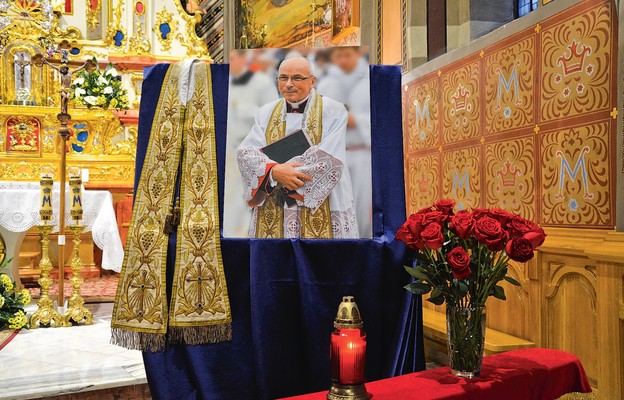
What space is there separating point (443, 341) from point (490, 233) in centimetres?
127

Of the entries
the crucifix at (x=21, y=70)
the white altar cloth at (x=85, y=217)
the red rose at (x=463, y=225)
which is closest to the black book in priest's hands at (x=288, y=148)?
the red rose at (x=463, y=225)

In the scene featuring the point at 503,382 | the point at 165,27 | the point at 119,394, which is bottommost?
the point at 119,394

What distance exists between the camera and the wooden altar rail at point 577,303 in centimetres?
232

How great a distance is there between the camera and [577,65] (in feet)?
8.64

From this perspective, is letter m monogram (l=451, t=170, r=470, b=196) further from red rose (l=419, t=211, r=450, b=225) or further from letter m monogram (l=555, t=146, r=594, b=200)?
red rose (l=419, t=211, r=450, b=225)

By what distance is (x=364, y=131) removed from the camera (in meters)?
2.36

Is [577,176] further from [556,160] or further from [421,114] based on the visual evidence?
[421,114]

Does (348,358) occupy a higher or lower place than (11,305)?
higher

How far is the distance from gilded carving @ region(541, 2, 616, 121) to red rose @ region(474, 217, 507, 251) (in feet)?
3.05

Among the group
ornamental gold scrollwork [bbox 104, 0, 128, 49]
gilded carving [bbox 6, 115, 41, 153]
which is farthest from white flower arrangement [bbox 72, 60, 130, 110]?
ornamental gold scrollwork [bbox 104, 0, 128, 49]

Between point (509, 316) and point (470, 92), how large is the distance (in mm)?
1263

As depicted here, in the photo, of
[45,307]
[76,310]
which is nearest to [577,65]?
[76,310]

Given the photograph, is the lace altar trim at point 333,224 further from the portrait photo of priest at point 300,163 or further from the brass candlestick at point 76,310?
the brass candlestick at point 76,310

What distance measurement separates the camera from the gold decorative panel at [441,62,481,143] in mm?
3355
